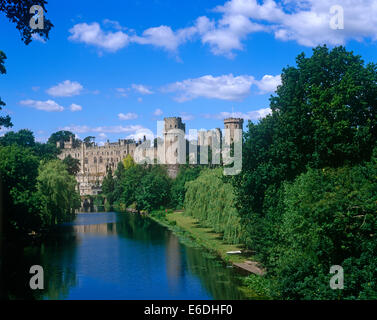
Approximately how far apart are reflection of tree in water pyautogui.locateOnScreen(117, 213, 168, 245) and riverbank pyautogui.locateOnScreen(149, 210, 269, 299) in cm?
119

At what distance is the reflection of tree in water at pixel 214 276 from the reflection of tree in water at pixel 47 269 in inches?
250

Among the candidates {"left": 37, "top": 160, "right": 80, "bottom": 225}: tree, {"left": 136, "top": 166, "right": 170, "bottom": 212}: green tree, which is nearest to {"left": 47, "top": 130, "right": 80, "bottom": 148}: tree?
{"left": 136, "top": 166, "right": 170, "bottom": 212}: green tree

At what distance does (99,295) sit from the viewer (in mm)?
19188

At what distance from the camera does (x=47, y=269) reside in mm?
23641

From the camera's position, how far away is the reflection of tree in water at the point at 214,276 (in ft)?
62.8

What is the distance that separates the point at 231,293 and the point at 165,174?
141 feet

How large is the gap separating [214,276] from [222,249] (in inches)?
213

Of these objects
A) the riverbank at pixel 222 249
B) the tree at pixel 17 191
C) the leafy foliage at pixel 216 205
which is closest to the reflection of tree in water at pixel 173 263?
the riverbank at pixel 222 249

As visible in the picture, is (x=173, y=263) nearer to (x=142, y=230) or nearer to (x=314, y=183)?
(x=314, y=183)

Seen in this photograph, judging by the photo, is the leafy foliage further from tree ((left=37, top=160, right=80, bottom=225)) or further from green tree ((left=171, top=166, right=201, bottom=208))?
green tree ((left=171, top=166, right=201, bottom=208))

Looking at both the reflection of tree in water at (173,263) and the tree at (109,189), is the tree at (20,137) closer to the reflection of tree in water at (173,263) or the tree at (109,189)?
the tree at (109,189)

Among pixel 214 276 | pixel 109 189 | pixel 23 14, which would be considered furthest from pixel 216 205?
pixel 109 189

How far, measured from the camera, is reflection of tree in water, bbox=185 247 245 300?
1914cm

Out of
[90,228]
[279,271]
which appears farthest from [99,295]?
[90,228]
